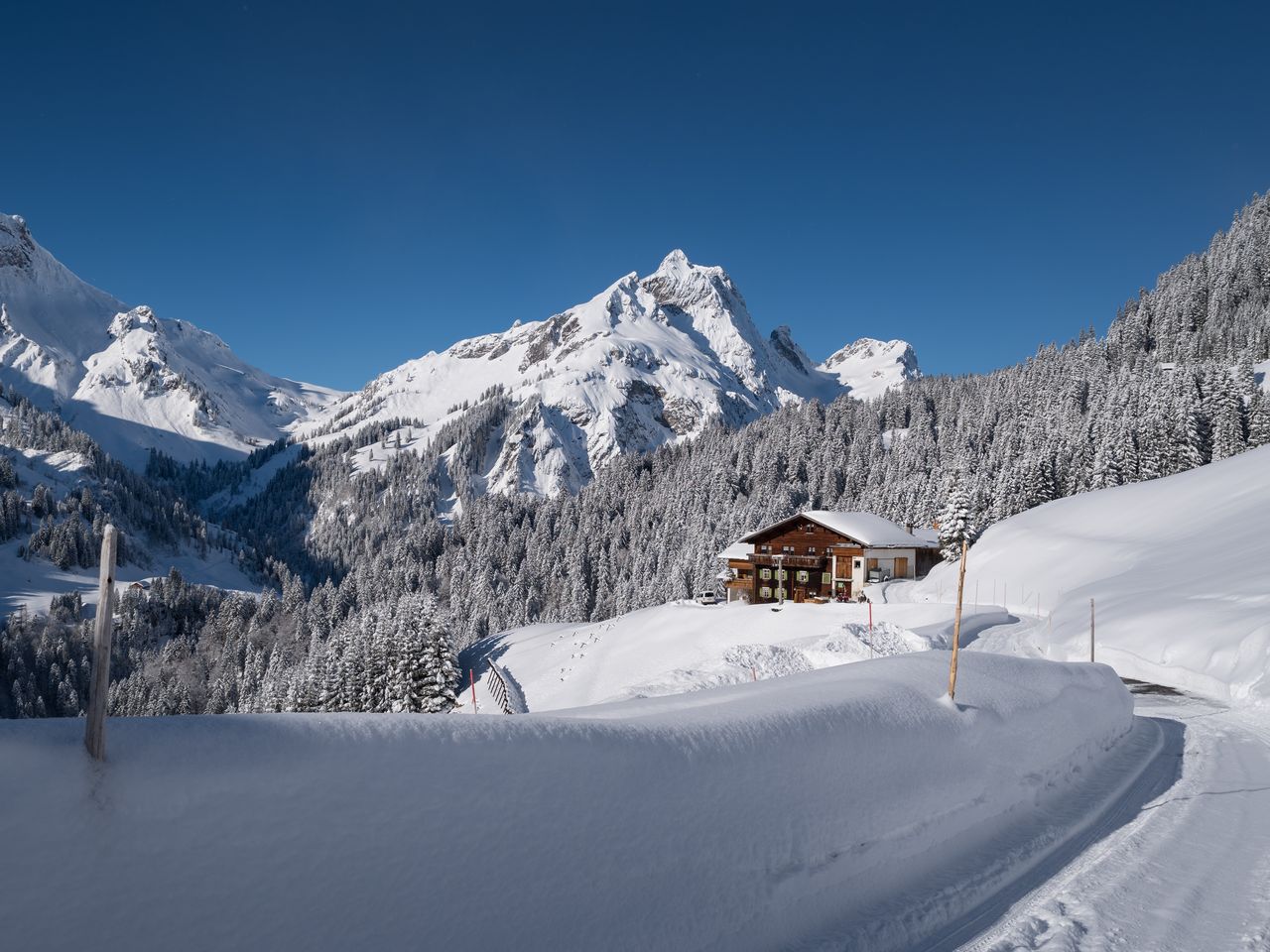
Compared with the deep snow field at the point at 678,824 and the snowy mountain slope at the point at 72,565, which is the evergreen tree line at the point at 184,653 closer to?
the snowy mountain slope at the point at 72,565

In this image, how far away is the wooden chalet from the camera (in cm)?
4700

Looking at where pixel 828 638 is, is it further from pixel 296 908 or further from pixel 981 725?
pixel 296 908

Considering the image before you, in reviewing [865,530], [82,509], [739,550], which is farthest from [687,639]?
[82,509]

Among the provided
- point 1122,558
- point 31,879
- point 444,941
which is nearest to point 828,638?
point 444,941

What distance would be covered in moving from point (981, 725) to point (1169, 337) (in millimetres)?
127674

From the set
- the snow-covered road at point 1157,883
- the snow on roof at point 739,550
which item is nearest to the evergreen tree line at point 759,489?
the snow on roof at point 739,550

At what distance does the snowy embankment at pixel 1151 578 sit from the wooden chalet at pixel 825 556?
2.88 meters

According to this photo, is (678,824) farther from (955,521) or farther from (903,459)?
(903,459)

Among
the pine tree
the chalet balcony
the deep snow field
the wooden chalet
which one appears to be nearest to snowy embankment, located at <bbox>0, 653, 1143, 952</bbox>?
the deep snow field

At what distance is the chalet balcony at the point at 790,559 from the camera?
48428 millimetres

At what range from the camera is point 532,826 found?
443 centimetres

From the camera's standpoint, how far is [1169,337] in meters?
107

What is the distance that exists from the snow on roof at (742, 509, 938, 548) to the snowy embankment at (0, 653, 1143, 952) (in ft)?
131

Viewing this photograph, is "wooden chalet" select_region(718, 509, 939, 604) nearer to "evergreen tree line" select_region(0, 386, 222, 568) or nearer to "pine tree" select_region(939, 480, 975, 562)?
"pine tree" select_region(939, 480, 975, 562)
